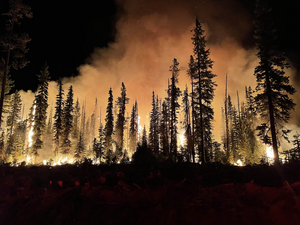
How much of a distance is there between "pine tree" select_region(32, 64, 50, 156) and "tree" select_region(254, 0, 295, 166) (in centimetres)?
3600

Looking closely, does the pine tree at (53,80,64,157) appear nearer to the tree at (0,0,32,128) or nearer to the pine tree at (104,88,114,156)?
the pine tree at (104,88,114,156)

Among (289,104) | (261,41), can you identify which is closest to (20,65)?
(261,41)

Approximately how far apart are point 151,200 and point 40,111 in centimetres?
3589

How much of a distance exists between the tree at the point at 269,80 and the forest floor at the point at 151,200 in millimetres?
13363

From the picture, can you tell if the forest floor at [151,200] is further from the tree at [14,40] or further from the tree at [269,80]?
the tree at [14,40]

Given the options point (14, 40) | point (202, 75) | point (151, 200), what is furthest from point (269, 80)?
point (14, 40)

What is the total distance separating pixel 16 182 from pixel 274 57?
78.0 feet

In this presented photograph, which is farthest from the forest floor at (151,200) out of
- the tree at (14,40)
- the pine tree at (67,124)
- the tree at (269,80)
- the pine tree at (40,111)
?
the pine tree at (67,124)

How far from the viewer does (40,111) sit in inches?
1324

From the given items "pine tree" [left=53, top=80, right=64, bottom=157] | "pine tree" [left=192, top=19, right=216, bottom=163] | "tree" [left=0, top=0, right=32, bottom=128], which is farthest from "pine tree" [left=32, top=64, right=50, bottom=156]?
"pine tree" [left=192, top=19, right=216, bottom=163]

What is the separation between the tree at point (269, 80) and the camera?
58.7 ft

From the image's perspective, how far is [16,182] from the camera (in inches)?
271

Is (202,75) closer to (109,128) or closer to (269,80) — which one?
(269,80)

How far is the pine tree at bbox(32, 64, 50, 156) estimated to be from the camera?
32.1m
